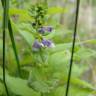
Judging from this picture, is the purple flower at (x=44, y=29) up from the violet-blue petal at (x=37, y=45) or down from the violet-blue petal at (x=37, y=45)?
up

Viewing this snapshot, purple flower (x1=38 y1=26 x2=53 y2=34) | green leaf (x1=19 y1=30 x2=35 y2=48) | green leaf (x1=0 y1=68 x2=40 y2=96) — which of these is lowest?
green leaf (x1=0 y1=68 x2=40 y2=96)

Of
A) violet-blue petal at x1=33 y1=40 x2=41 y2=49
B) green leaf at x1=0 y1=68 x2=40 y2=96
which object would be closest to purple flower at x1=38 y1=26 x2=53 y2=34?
→ violet-blue petal at x1=33 y1=40 x2=41 y2=49

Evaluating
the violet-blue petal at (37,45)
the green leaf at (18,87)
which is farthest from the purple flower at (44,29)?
the green leaf at (18,87)

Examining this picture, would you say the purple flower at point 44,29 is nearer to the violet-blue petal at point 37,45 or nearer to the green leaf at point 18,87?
the violet-blue petal at point 37,45

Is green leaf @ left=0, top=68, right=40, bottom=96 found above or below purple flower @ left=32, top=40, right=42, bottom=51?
below

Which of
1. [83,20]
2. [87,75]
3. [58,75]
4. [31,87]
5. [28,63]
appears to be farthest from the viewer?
[83,20]

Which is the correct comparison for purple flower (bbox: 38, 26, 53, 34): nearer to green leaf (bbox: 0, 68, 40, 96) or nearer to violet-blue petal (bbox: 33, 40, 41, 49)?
violet-blue petal (bbox: 33, 40, 41, 49)

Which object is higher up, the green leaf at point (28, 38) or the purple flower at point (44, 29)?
the purple flower at point (44, 29)

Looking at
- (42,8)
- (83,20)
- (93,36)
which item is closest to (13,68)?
(42,8)

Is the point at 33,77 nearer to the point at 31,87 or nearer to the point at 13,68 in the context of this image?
the point at 31,87

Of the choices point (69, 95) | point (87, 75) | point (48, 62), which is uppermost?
point (48, 62)

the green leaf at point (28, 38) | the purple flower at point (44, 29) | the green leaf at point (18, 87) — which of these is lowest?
the green leaf at point (18, 87)
